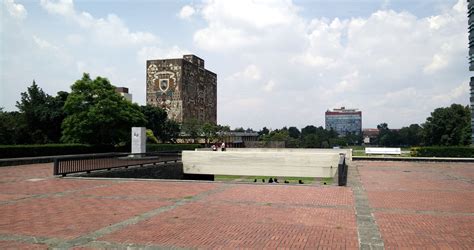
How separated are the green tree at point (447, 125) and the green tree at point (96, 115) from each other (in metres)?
49.9

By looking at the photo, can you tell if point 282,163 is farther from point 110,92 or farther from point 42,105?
point 42,105

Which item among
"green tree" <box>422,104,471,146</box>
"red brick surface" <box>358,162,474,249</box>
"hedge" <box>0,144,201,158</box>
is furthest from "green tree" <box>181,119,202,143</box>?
"red brick surface" <box>358,162,474,249</box>

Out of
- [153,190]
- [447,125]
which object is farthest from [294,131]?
[153,190]

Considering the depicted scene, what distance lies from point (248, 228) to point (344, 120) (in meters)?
194

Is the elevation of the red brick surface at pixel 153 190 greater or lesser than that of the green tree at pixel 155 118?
lesser

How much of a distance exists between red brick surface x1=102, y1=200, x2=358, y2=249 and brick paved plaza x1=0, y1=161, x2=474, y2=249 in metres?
0.02

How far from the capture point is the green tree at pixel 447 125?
60.1m

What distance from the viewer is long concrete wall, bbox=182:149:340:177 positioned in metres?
22.9

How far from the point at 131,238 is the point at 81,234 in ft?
3.24

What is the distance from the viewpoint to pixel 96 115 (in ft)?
100

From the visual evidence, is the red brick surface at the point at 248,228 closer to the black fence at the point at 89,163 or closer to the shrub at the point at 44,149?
the black fence at the point at 89,163

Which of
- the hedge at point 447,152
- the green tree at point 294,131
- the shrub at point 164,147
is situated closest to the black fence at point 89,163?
the shrub at point 164,147

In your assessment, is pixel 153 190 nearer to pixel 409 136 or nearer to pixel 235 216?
pixel 235 216

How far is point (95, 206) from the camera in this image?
9.47 meters
